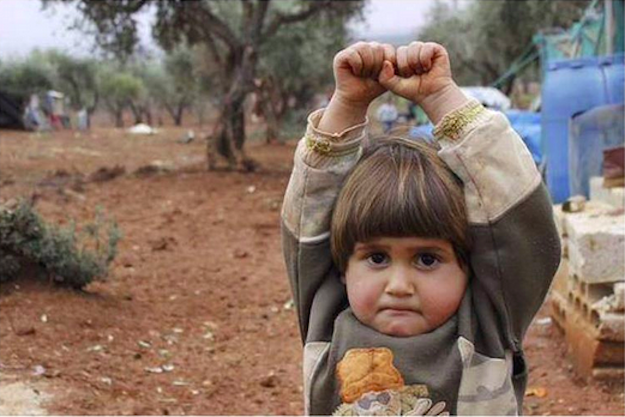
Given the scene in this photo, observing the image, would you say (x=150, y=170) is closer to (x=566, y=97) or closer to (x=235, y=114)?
(x=235, y=114)

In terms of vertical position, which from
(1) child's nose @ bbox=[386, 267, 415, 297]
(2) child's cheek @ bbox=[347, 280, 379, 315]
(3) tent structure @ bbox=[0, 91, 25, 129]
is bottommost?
(3) tent structure @ bbox=[0, 91, 25, 129]

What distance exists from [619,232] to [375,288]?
267cm

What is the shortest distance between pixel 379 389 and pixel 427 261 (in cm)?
25

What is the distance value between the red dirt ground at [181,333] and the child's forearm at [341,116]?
2.42 m

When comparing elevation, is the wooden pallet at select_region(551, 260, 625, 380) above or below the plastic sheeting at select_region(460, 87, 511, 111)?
above

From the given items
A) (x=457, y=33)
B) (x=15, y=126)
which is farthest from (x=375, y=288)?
(x=457, y=33)

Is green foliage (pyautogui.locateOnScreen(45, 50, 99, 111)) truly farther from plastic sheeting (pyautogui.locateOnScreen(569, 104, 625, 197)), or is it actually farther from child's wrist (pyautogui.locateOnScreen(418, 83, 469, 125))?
child's wrist (pyautogui.locateOnScreen(418, 83, 469, 125))

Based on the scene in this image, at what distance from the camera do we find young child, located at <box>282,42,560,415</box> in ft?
5.48

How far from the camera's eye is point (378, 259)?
5.65 ft

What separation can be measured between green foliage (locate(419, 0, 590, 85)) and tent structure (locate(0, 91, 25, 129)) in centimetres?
1208

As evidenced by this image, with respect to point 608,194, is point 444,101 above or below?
above

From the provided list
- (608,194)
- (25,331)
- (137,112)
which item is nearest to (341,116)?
(25,331)

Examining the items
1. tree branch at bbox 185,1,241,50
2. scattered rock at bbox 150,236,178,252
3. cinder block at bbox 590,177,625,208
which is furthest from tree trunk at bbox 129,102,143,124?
cinder block at bbox 590,177,625,208

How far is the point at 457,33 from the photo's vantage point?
30844mm
